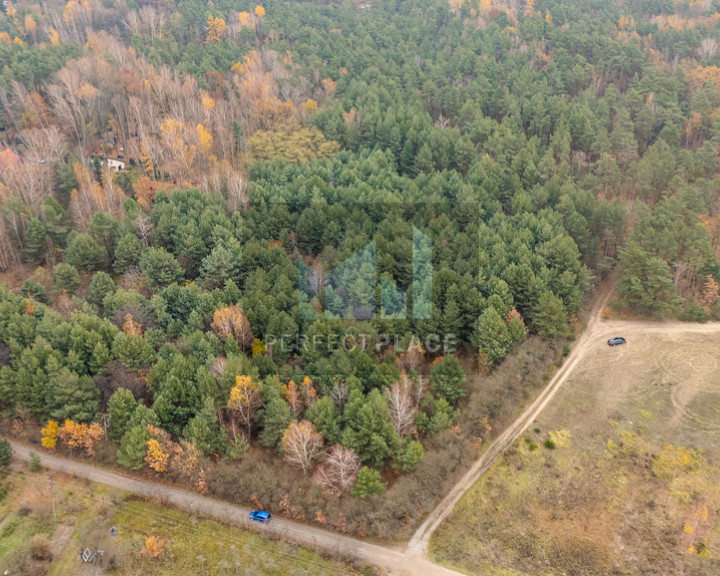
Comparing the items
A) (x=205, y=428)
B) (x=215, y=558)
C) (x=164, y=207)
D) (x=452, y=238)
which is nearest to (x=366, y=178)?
(x=452, y=238)

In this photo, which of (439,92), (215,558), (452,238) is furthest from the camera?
(439,92)

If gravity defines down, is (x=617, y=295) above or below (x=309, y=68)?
below

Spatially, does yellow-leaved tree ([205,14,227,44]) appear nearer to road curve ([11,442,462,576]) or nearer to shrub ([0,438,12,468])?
road curve ([11,442,462,576])

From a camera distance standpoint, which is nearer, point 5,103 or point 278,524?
point 278,524

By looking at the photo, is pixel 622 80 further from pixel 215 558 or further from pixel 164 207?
pixel 215 558

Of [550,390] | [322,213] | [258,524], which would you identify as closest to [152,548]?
[258,524]

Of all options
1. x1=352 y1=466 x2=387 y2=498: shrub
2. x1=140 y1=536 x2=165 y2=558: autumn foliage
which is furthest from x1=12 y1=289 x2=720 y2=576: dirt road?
x1=352 y1=466 x2=387 y2=498: shrub
